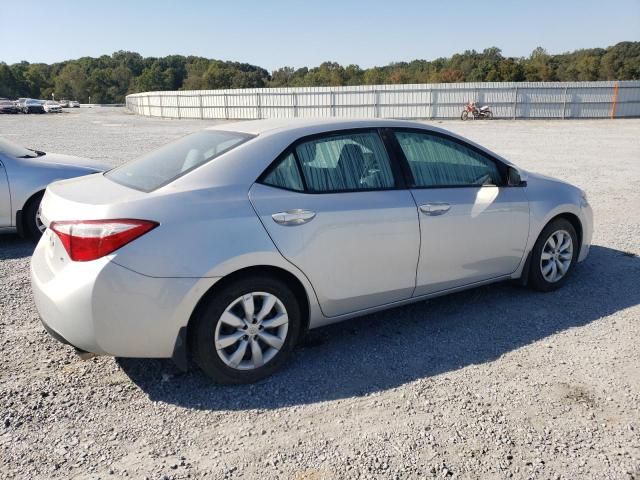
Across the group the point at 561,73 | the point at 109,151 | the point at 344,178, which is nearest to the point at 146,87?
the point at 561,73

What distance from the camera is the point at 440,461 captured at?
8.27 feet

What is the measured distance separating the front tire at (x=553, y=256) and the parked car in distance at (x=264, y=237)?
29 centimetres

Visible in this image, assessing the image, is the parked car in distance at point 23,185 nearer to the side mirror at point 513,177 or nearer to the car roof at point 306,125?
the car roof at point 306,125

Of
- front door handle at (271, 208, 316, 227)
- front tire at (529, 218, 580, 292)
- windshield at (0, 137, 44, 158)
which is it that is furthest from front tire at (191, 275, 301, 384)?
windshield at (0, 137, 44, 158)

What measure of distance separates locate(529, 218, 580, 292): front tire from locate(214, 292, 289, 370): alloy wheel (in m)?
2.47

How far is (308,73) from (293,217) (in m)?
105

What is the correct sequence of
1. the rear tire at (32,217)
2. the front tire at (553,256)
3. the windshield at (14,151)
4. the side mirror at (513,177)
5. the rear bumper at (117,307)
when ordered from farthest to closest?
the windshield at (14,151), the rear tire at (32,217), the front tire at (553,256), the side mirror at (513,177), the rear bumper at (117,307)

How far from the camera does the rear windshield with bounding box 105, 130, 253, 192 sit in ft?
10.6

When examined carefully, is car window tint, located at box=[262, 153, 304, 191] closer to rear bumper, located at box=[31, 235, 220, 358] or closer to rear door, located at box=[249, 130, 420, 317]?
rear door, located at box=[249, 130, 420, 317]

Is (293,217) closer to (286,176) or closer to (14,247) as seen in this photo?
(286,176)

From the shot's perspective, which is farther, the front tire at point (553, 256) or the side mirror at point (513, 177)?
the front tire at point (553, 256)

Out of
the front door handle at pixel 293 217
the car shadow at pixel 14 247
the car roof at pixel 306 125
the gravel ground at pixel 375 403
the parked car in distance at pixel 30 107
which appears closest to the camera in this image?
the gravel ground at pixel 375 403

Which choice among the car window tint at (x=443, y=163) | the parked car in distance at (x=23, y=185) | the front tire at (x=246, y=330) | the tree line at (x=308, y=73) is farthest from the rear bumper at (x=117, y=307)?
the tree line at (x=308, y=73)

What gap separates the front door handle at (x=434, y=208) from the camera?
370cm
